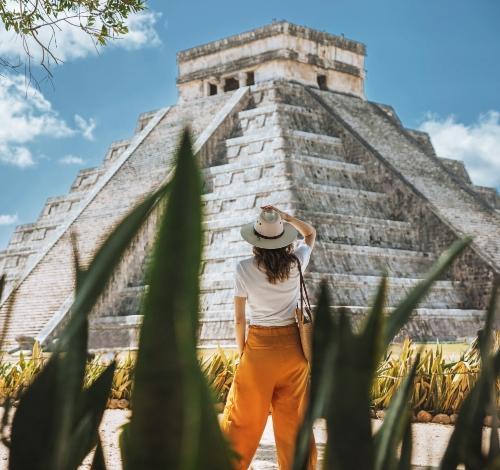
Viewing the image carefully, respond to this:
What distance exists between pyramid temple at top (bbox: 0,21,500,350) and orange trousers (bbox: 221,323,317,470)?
7928mm

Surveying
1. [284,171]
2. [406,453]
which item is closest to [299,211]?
[284,171]

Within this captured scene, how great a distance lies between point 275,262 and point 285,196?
10477 mm

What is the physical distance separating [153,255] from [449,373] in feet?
17.6

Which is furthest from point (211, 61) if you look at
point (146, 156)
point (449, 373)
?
point (449, 373)

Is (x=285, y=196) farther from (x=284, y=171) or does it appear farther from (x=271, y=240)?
(x=271, y=240)

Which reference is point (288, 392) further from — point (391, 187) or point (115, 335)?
point (391, 187)

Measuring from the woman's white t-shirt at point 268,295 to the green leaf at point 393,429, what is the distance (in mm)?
2336

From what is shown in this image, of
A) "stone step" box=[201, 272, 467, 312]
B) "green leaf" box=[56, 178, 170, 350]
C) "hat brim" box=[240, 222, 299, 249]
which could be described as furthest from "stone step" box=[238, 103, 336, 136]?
"green leaf" box=[56, 178, 170, 350]

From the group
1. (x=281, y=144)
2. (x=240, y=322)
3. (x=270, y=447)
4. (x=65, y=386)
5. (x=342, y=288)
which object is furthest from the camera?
(x=281, y=144)

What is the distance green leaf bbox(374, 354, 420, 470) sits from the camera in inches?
36.9

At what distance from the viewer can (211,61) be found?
21.3m

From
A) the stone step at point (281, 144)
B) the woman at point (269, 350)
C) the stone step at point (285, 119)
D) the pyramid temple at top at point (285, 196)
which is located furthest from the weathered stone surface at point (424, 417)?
the stone step at point (285, 119)

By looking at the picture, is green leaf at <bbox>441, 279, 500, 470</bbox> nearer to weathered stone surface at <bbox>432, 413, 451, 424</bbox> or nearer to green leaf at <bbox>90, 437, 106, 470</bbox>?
green leaf at <bbox>90, 437, 106, 470</bbox>

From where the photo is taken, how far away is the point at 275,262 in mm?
3342
